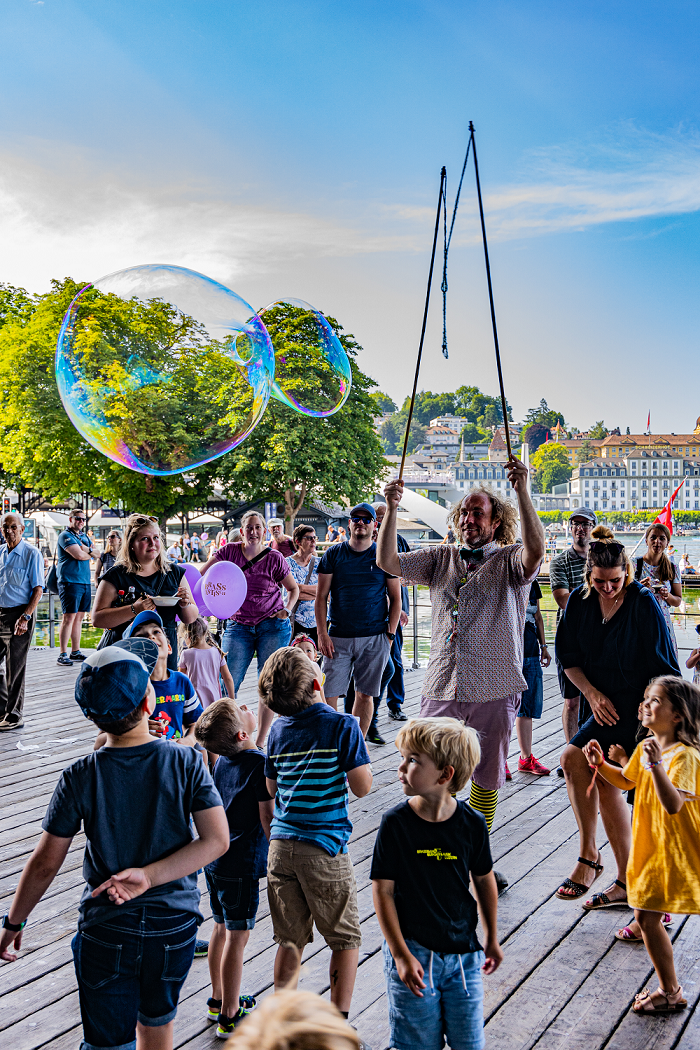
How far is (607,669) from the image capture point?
365cm

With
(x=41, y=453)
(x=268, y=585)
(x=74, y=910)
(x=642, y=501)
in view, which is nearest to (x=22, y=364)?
(x=41, y=453)

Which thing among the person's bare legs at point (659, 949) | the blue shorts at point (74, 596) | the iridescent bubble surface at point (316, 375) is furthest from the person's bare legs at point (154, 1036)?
the blue shorts at point (74, 596)

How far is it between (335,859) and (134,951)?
0.79 metres

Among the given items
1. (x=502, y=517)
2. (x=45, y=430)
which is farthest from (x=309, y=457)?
(x=502, y=517)

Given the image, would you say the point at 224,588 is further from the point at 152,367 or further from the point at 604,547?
the point at 604,547

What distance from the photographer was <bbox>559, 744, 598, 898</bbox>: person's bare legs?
374 cm

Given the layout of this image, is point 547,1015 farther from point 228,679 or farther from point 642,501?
point 642,501

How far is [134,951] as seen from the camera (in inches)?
78.3

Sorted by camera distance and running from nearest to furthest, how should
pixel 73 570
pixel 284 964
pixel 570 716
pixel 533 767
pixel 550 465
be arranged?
pixel 284 964
pixel 570 716
pixel 533 767
pixel 73 570
pixel 550 465

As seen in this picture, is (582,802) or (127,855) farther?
(582,802)

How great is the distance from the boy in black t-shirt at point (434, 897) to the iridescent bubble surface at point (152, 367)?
3661mm

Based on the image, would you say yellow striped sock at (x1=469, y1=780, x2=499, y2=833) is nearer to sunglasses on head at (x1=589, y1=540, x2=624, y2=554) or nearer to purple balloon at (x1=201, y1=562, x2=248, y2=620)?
sunglasses on head at (x1=589, y1=540, x2=624, y2=554)

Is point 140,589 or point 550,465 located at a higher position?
point 550,465

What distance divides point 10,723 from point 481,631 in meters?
4.96
